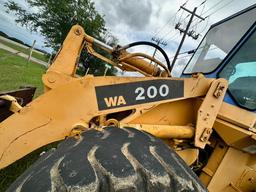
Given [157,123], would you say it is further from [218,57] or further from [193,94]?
[218,57]

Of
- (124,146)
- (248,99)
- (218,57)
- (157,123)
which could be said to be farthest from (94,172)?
(218,57)

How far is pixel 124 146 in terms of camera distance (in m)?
1.70

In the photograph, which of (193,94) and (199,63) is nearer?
(193,94)

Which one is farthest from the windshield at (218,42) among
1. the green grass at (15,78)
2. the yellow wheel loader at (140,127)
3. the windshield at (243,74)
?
the green grass at (15,78)

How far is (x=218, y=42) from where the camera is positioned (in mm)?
3311

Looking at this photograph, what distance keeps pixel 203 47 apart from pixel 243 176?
178 cm

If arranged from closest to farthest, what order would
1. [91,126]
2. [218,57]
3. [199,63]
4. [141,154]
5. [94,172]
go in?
[94,172] → [141,154] → [91,126] → [218,57] → [199,63]

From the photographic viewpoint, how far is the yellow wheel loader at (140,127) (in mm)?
1536

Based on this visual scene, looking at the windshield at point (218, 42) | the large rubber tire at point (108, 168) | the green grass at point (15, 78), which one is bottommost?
the green grass at point (15, 78)

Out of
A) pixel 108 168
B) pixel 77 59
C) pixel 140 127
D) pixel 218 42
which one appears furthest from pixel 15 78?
pixel 108 168

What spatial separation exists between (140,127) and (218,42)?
66.8 inches

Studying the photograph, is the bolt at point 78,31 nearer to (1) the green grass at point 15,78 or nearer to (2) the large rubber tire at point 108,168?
(2) the large rubber tire at point 108,168

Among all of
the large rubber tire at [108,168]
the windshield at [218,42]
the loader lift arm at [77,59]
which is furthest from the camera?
the windshield at [218,42]

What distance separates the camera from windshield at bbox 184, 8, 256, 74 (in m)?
2.88
